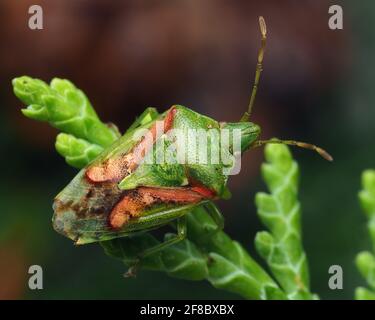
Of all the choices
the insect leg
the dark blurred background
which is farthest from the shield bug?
the dark blurred background

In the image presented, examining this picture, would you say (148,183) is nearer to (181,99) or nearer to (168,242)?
(168,242)

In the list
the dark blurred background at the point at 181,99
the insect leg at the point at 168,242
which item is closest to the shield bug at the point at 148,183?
the insect leg at the point at 168,242

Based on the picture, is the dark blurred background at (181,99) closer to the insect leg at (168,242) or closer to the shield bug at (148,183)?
the insect leg at (168,242)

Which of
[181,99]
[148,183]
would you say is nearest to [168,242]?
[148,183]

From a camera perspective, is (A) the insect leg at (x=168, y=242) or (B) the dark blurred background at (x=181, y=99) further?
(B) the dark blurred background at (x=181, y=99)

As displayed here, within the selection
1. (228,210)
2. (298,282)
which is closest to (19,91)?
(298,282)

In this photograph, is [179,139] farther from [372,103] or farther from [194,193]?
[372,103]
